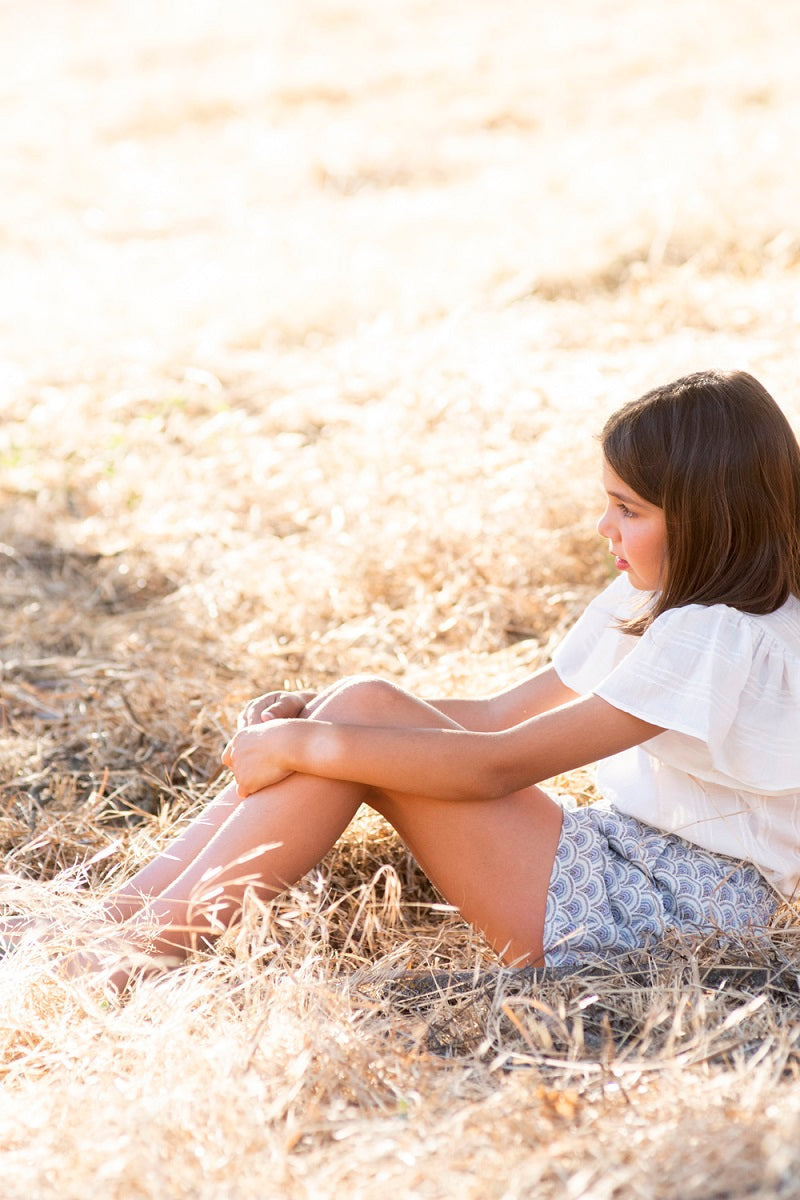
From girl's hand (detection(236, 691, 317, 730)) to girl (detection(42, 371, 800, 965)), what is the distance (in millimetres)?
145

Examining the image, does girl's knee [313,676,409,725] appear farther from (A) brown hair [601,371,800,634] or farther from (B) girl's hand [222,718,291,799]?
(A) brown hair [601,371,800,634]

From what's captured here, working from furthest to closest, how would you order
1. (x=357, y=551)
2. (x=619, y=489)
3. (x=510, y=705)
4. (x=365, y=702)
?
(x=357, y=551), (x=510, y=705), (x=365, y=702), (x=619, y=489)

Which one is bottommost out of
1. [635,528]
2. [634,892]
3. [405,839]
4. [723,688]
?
[634,892]

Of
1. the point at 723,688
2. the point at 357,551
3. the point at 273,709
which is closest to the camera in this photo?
the point at 723,688

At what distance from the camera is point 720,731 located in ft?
7.23

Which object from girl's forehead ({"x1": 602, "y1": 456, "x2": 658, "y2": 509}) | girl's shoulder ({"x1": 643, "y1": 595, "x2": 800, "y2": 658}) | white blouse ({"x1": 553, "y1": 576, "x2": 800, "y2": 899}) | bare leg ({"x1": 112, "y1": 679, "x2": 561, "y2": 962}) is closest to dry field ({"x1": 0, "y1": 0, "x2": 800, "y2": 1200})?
bare leg ({"x1": 112, "y1": 679, "x2": 561, "y2": 962})

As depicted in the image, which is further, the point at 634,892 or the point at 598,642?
the point at 598,642

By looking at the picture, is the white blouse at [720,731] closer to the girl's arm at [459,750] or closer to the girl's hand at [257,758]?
the girl's arm at [459,750]

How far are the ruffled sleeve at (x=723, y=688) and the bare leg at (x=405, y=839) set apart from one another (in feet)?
1.12

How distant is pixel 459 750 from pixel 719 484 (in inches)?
25.4

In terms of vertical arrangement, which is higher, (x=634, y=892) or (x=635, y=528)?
(x=635, y=528)

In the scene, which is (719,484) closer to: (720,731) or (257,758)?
(720,731)

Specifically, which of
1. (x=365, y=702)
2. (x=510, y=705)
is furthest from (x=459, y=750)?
(x=510, y=705)

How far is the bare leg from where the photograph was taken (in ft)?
7.76
